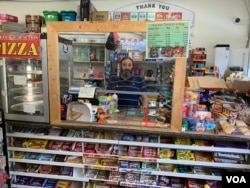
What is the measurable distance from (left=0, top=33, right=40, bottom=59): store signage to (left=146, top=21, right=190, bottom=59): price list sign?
998 mm

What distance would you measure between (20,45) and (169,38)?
131cm

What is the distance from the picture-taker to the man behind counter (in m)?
2.25

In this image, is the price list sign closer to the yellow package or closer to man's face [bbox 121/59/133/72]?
man's face [bbox 121/59/133/72]

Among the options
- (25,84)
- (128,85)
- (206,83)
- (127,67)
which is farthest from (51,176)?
(206,83)

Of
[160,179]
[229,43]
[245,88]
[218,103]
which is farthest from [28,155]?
[229,43]

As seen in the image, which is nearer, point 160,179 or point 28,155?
point 160,179

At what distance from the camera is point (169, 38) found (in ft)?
5.82

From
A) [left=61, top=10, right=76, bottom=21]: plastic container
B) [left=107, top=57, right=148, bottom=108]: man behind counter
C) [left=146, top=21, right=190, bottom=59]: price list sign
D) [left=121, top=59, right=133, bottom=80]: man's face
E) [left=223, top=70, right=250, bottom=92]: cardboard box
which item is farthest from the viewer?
[left=121, top=59, right=133, bottom=80]: man's face

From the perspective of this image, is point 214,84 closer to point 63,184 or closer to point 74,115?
point 74,115

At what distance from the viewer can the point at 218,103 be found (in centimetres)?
229

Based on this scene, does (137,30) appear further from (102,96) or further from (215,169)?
(215,169)

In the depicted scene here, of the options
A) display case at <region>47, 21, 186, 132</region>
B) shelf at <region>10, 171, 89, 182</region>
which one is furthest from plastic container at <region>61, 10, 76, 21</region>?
shelf at <region>10, 171, 89, 182</region>

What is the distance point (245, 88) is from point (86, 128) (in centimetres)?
181

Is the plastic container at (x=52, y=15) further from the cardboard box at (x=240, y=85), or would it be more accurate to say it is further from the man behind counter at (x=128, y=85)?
the cardboard box at (x=240, y=85)
